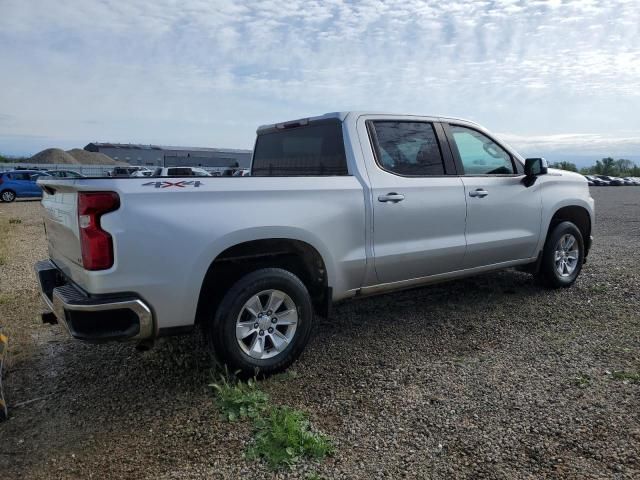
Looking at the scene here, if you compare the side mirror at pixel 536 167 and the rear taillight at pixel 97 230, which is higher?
the side mirror at pixel 536 167

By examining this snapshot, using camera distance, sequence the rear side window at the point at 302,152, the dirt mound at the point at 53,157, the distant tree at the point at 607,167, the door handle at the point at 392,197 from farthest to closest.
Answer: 1. the distant tree at the point at 607,167
2. the dirt mound at the point at 53,157
3. the rear side window at the point at 302,152
4. the door handle at the point at 392,197

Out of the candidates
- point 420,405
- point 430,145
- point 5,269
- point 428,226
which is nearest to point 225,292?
point 420,405

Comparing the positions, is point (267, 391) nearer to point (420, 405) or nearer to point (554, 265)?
point (420, 405)

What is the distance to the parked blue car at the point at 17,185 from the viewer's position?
24156mm

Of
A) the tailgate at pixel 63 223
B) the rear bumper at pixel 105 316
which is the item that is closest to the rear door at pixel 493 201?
A: the rear bumper at pixel 105 316

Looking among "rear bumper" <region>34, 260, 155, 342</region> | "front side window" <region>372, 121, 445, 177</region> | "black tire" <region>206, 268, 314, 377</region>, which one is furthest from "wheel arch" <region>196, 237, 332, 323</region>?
"front side window" <region>372, 121, 445, 177</region>

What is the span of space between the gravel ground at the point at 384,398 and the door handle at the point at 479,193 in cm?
123

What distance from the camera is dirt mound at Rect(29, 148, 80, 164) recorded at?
6919cm

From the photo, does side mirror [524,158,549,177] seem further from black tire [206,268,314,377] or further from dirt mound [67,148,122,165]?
dirt mound [67,148,122,165]

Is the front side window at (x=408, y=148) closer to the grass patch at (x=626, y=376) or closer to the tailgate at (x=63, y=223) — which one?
the grass patch at (x=626, y=376)

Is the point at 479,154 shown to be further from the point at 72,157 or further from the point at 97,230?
the point at 72,157

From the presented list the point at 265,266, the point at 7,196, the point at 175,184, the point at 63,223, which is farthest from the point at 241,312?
the point at 7,196

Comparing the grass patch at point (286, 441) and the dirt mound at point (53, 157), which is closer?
the grass patch at point (286, 441)

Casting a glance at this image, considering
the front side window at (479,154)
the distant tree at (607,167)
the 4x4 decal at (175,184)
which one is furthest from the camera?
the distant tree at (607,167)
